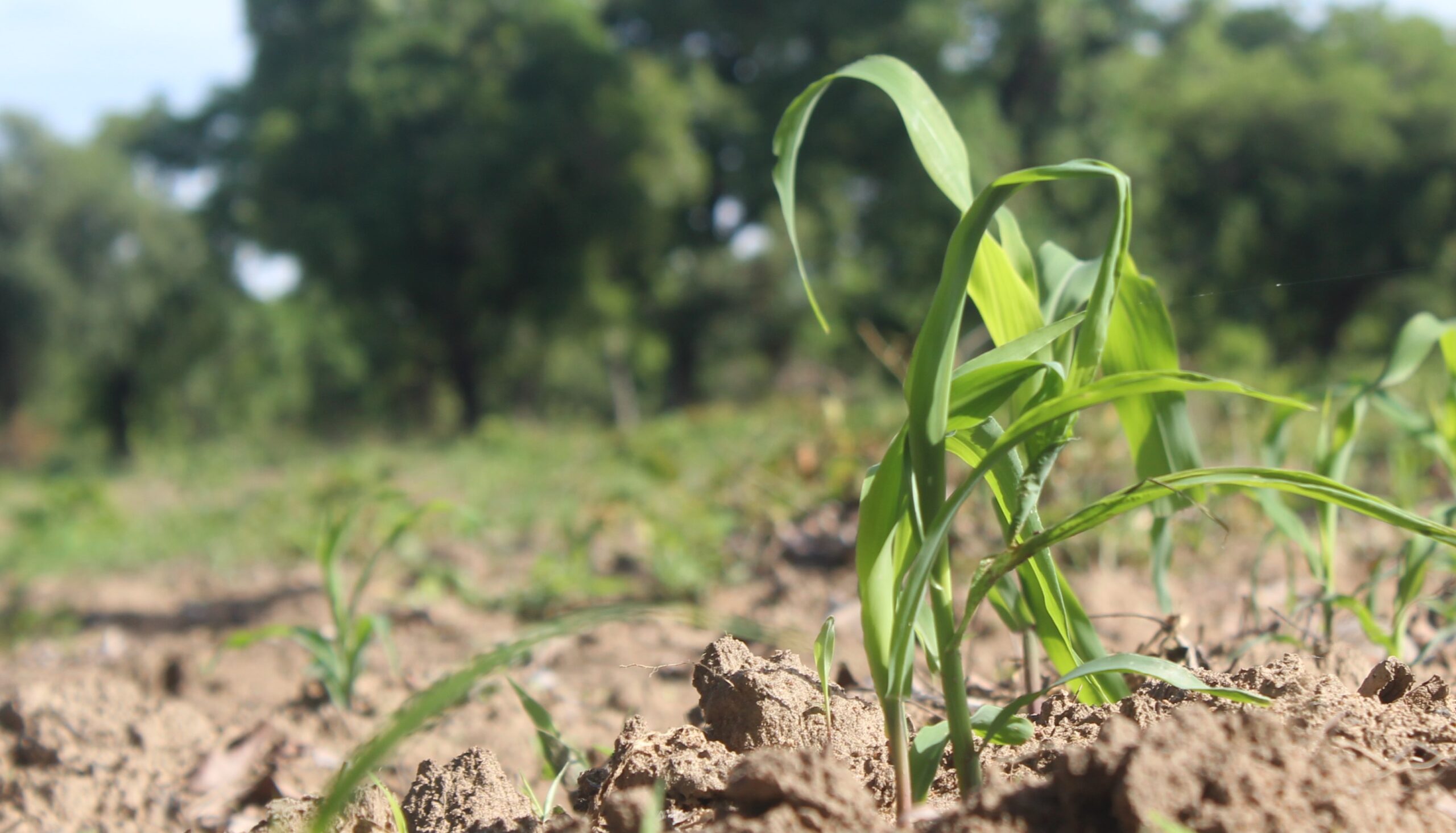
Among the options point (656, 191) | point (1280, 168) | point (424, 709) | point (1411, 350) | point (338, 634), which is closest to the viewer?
point (424, 709)

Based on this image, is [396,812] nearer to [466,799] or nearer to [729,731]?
[466,799]

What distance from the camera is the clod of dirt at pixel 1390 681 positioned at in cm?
95

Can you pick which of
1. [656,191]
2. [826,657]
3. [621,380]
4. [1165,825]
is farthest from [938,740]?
[621,380]

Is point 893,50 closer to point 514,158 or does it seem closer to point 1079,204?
point 1079,204

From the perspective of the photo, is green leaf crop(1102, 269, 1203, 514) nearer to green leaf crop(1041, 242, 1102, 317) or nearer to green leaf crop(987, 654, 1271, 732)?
green leaf crop(1041, 242, 1102, 317)

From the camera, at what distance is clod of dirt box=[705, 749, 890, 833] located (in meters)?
0.70

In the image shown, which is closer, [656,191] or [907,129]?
[907,129]

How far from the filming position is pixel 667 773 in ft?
2.88

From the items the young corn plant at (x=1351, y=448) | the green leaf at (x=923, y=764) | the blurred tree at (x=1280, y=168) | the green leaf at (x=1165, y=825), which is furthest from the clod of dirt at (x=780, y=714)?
the blurred tree at (x=1280, y=168)

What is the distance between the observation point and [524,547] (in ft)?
12.8

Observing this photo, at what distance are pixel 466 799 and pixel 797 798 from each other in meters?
0.37

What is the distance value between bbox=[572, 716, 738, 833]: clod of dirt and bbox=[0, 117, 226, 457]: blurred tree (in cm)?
2201

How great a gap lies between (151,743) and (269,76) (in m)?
20.8

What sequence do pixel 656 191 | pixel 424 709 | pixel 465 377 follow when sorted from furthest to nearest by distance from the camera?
pixel 465 377, pixel 656 191, pixel 424 709
